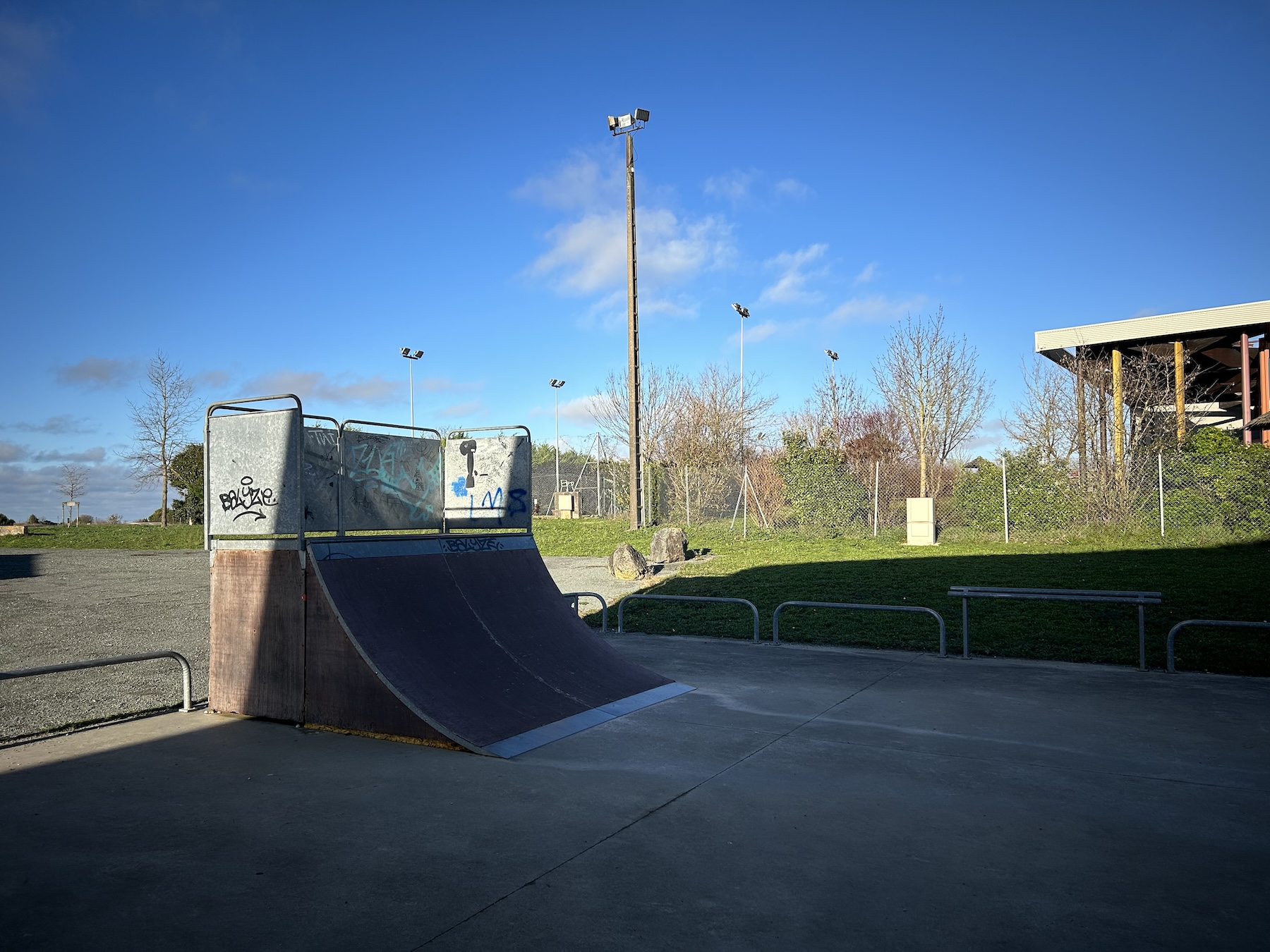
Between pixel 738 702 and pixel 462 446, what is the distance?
4.42 meters

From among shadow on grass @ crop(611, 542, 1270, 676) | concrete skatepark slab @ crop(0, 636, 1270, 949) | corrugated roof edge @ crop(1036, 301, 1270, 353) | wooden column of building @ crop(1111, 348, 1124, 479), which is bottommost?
concrete skatepark slab @ crop(0, 636, 1270, 949)

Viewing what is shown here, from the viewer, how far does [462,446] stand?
980cm

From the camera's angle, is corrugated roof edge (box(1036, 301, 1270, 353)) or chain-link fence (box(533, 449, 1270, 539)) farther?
corrugated roof edge (box(1036, 301, 1270, 353))

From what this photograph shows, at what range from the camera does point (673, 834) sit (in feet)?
14.2

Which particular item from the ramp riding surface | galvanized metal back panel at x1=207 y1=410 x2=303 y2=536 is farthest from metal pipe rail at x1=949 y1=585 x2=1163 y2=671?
galvanized metal back panel at x1=207 y1=410 x2=303 y2=536

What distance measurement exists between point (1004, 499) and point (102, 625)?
17.7 meters

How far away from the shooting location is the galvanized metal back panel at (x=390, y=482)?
24.9 ft

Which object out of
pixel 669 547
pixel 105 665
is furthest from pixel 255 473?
pixel 669 547

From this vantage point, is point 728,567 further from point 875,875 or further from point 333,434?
point 875,875

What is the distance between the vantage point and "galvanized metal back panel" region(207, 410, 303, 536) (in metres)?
6.66

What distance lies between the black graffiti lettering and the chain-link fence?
16.9m

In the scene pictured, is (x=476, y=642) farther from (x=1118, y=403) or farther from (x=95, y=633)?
(x=1118, y=403)

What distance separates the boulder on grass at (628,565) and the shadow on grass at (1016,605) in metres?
0.78

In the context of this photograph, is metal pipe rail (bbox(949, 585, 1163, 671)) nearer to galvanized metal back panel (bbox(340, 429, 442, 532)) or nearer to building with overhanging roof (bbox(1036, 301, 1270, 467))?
galvanized metal back panel (bbox(340, 429, 442, 532))
